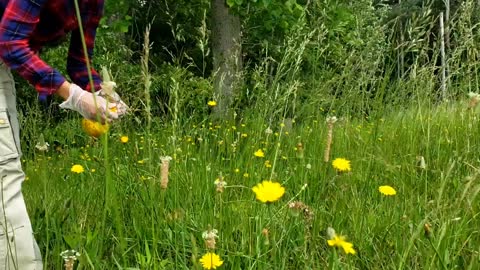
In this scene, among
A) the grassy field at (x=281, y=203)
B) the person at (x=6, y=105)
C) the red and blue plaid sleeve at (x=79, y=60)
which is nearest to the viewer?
the grassy field at (x=281, y=203)

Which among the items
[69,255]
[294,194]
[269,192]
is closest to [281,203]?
[294,194]

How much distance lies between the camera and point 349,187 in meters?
1.97

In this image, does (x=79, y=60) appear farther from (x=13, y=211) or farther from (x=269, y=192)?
(x=269, y=192)

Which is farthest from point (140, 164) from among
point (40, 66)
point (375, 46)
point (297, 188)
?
point (375, 46)

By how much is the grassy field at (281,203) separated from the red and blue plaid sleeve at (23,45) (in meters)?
0.33

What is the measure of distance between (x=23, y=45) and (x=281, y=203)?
0.99 metres

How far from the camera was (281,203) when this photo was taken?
2.00 metres

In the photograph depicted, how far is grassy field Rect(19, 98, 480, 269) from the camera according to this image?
1.54 meters

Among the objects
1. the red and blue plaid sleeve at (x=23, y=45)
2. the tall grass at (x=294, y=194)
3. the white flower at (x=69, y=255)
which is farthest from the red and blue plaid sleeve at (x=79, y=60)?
the white flower at (x=69, y=255)

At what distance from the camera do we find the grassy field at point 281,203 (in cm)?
154

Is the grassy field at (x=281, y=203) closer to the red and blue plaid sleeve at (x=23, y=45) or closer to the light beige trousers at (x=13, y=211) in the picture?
the light beige trousers at (x=13, y=211)

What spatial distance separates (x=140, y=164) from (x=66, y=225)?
532 mm

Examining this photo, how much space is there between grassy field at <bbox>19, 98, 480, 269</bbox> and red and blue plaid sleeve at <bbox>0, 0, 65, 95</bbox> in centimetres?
33

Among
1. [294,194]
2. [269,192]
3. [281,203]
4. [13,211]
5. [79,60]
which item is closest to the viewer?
[269,192]
